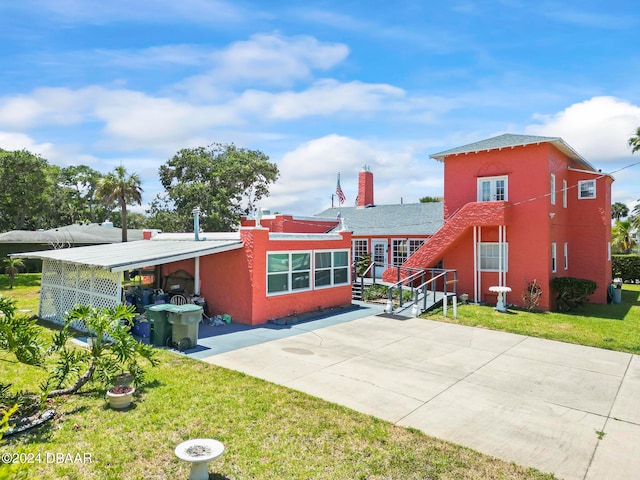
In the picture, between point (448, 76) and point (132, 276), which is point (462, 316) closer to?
point (448, 76)

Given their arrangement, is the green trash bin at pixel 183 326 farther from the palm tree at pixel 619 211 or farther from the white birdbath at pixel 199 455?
the palm tree at pixel 619 211

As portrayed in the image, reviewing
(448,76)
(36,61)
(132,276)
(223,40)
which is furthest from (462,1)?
(132,276)

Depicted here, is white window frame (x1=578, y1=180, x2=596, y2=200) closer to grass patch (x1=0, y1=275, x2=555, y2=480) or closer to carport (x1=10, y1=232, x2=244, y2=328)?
carport (x1=10, y1=232, x2=244, y2=328)

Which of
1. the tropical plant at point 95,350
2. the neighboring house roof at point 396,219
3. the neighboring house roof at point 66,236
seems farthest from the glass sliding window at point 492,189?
the neighboring house roof at point 66,236

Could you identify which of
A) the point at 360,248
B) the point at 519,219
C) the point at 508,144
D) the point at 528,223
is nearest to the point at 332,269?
the point at 360,248

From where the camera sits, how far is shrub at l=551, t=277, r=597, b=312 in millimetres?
16922

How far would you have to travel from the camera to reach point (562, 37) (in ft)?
35.7

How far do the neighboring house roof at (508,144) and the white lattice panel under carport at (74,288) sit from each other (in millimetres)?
15139

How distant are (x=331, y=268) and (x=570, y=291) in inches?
397

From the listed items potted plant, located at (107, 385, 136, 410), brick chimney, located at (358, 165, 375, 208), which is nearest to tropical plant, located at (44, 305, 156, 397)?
potted plant, located at (107, 385, 136, 410)

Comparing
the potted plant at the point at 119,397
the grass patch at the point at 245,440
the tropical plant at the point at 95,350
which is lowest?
the grass patch at the point at 245,440

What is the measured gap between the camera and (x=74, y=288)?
12.9 meters

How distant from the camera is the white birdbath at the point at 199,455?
432 centimetres

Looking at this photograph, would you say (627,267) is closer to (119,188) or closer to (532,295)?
(532,295)
